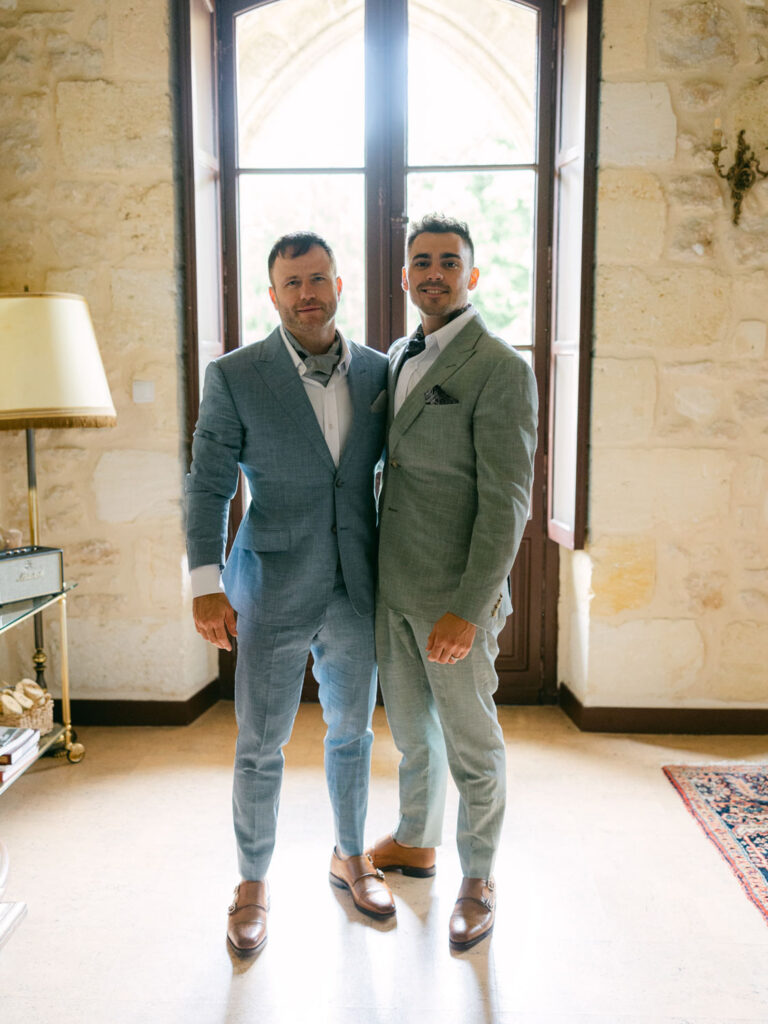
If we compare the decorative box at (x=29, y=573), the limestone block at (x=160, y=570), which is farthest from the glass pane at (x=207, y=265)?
the decorative box at (x=29, y=573)

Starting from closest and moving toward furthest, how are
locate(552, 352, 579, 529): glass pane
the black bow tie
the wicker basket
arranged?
the black bow tie → the wicker basket → locate(552, 352, 579, 529): glass pane

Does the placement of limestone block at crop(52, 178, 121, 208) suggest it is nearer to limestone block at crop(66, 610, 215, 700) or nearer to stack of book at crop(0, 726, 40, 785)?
limestone block at crop(66, 610, 215, 700)

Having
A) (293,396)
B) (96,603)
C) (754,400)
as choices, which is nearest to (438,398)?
(293,396)

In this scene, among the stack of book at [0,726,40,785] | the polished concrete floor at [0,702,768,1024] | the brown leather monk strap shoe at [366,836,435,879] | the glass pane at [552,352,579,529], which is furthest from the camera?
the glass pane at [552,352,579,529]

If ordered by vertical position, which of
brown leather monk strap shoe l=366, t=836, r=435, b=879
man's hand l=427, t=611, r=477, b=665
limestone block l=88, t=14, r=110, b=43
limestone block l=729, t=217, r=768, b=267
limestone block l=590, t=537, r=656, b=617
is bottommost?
brown leather monk strap shoe l=366, t=836, r=435, b=879

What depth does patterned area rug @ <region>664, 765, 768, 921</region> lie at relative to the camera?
7.50ft

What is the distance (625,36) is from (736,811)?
2.56 meters

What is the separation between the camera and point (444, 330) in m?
1.96

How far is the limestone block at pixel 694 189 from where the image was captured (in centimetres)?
302

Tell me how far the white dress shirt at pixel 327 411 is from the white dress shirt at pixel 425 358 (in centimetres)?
12

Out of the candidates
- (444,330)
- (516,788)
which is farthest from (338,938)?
(444,330)

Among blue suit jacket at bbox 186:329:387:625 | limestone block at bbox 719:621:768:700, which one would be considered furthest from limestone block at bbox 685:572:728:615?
blue suit jacket at bbox 186:329:387:625

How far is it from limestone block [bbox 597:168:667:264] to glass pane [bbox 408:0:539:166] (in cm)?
47

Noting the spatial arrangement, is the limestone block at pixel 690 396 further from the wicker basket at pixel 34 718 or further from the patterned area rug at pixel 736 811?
the wicker basket at pixel 34 718
